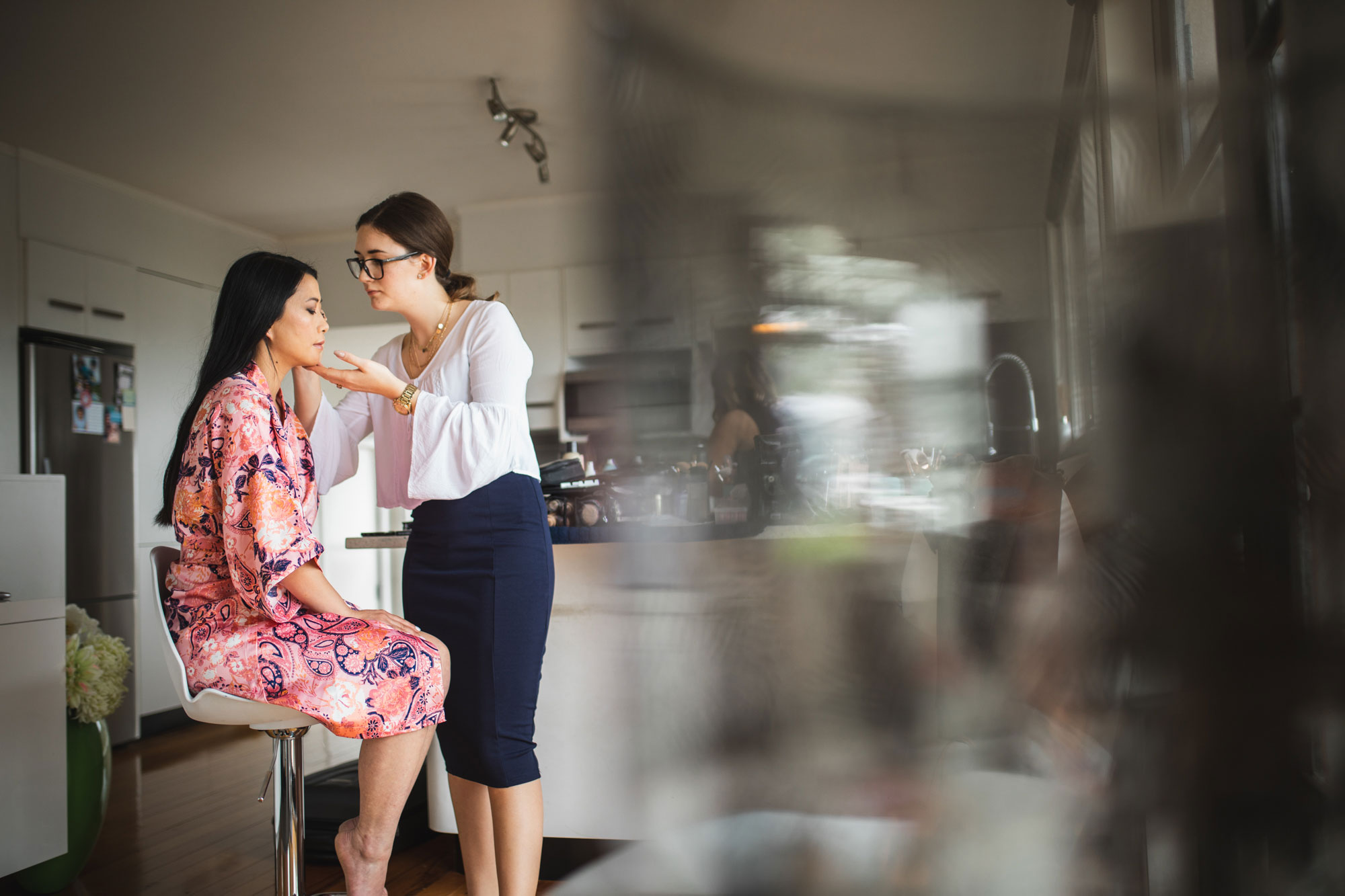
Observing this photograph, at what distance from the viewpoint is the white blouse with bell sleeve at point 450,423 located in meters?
1.16

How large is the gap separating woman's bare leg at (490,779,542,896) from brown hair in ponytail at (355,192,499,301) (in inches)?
28.7

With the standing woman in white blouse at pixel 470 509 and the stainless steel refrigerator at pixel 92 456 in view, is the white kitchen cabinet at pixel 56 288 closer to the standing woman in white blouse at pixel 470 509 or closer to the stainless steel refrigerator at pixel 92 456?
the stainless steel refrigerator at pixel 92 456

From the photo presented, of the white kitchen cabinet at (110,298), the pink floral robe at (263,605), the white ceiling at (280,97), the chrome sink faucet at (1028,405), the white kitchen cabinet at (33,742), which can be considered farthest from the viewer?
the white kitchen cabinet at (110,298)

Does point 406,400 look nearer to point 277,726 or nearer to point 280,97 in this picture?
point 277,726

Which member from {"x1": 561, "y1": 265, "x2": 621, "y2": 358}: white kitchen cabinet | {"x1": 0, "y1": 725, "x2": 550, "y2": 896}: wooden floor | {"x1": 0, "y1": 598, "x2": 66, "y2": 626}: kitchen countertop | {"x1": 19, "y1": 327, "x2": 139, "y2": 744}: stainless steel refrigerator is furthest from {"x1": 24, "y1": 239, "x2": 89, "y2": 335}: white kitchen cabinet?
{"x1": 561, "y1": 265, "x2": 621, "y2": 358}: white kitchen cabinet

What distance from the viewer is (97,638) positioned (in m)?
2.01

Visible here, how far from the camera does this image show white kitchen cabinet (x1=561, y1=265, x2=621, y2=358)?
0.30 metres

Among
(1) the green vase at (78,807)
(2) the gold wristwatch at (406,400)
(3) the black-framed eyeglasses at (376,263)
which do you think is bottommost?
(1) the green vase at (78,807)

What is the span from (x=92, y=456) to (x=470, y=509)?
3130 mm

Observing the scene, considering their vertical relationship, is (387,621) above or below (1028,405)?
below

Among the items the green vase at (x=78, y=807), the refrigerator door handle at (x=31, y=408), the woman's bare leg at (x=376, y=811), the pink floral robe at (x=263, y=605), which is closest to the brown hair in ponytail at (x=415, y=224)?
the pink floral robe at (x=263, y=605)

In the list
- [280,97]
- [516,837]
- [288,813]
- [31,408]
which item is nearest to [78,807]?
[288,813]

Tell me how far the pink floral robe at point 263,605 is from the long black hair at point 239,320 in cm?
5

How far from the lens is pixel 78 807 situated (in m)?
1.90
